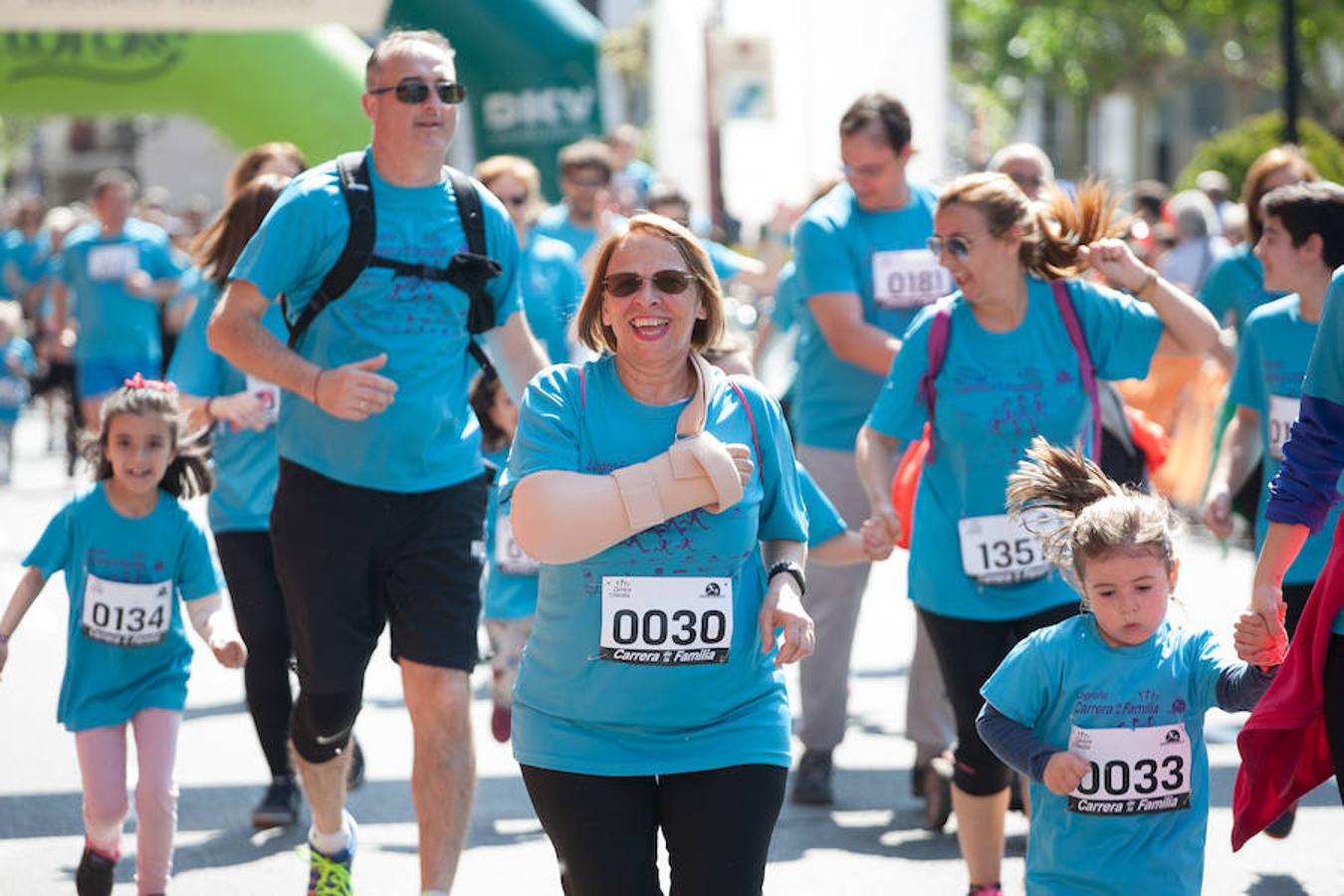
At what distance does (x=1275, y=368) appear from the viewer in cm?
652

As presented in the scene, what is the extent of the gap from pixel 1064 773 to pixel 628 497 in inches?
43.5

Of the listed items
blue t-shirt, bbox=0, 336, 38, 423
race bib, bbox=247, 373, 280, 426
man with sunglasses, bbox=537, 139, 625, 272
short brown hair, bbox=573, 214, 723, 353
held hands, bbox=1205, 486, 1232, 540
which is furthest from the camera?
blue t-shirt, bbox=0, 336, 38, 423

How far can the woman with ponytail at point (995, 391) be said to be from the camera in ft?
19.3

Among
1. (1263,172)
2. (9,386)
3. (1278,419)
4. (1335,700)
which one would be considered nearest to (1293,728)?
Result: (1335,700)

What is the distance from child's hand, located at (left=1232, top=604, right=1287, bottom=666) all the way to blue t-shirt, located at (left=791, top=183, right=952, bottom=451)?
308 cm

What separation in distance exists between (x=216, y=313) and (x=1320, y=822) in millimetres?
3830

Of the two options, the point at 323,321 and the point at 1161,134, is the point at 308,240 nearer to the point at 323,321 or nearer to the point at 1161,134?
the point at 323,321

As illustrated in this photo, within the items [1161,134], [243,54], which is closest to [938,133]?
[243,54]

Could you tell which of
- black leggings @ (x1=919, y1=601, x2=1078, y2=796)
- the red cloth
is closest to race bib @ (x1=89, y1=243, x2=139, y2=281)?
black leggings @ (x1=919, y1=601, x2=1078, y2=796)

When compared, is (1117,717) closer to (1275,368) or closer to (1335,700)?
(1335,700)

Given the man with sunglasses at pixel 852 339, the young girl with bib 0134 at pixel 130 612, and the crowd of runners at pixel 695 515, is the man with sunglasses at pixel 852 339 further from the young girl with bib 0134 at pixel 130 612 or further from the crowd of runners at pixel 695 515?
the young girl with bib 0134 at pixel 130 612

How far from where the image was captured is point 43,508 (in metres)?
17.5

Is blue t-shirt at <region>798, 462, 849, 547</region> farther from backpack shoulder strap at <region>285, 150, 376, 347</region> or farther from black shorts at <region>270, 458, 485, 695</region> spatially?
backpack shoulder strap at <region>285, 150, 376, 347</region>

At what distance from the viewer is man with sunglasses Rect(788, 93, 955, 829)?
7387 millimetres
